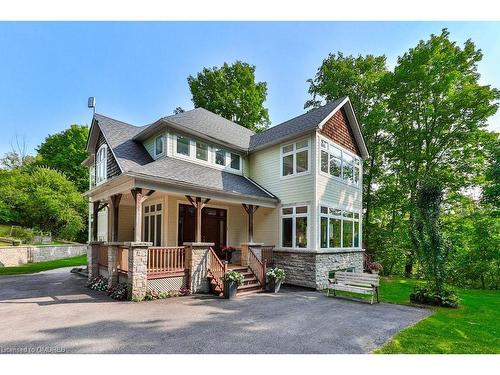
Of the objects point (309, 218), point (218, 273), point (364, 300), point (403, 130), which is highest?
point (403, 130)

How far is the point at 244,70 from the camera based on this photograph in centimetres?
2794

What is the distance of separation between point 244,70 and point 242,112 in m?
4.87

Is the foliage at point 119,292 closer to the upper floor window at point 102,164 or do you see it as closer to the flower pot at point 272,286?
the flower pot at point 272,286

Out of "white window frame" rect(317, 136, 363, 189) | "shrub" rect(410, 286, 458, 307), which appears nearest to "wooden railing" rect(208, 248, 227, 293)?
"white window frame" rect(317, 136, 363, 189)

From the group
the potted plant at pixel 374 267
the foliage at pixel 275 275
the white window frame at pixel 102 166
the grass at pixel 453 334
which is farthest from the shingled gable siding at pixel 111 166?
the potted plant at pixel 374 267

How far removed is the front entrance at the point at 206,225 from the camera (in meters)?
11.6

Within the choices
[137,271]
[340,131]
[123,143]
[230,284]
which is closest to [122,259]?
[137,271]

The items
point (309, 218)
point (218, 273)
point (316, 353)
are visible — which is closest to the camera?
→ point (316, 353)

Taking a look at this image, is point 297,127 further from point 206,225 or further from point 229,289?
point 229,289

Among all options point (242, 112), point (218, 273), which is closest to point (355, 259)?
point (218, 273)

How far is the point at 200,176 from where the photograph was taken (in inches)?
414

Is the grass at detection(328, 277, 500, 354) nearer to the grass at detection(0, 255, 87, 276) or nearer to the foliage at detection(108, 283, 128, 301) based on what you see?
the foliage at detection(108, 283, 128, 301)

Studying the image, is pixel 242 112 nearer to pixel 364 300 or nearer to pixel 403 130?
pixel 403 130
